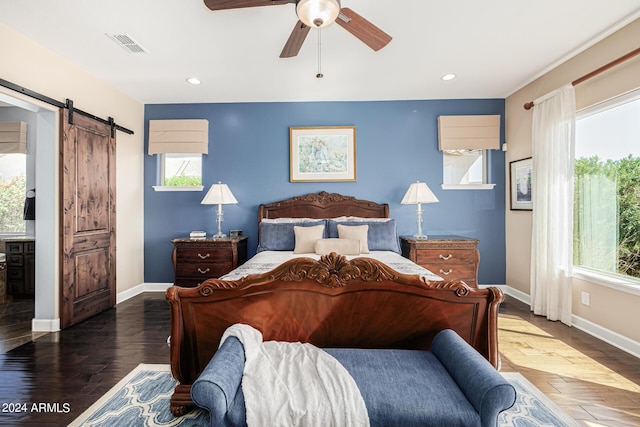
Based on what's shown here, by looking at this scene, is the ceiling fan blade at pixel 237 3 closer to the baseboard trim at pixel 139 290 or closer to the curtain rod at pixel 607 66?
the curtain rod at pixel 607 66

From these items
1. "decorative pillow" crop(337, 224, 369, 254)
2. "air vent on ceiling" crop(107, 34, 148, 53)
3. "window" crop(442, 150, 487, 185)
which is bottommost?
"decorative pillow" crop(337, 224, 369, 254)

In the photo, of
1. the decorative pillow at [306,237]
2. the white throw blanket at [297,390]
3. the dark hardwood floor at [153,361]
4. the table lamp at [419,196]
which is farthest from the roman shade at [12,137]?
the table lamp at [419,196]

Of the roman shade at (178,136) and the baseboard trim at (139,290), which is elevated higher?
the roman shade at (178,136)

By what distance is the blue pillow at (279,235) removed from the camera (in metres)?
3.67

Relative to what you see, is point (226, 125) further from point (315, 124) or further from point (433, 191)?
point (433, 191)

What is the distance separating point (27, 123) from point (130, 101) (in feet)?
5.35

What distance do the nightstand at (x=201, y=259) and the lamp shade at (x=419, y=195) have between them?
7.40 feet

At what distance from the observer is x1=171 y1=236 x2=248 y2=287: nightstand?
382 cm

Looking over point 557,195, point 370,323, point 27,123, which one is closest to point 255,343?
point 370,323

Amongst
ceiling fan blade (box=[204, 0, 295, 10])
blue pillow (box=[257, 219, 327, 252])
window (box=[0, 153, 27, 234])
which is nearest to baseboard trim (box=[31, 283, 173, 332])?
blue pillow (box=[257, 219, 327, 252])

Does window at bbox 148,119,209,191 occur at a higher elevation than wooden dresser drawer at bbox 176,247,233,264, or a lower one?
higher

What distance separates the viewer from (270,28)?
2545mm

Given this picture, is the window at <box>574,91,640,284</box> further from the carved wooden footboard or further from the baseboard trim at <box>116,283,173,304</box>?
the baseboard trim at <box>116,283,173,304</box>

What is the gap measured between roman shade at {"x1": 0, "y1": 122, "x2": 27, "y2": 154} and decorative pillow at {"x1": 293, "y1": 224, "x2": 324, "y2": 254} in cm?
407
